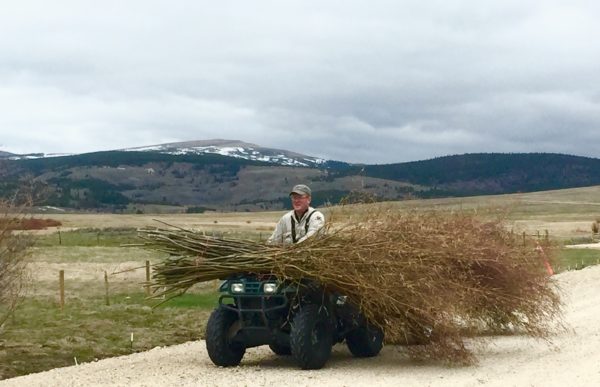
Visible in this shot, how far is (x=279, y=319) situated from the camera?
10867 millimetres

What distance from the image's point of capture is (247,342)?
1113 centimetres

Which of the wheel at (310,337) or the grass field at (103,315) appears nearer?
the wheel at (310,337)

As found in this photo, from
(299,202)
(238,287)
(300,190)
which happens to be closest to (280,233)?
(299,202)

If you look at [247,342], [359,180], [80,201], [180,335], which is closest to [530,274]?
[359,180]

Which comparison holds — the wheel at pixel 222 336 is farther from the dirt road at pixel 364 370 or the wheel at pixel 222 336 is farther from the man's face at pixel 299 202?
the man's face at pixel 299 202

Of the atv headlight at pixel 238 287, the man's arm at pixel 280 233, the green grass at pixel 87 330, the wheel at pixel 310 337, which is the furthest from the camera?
the green grass at pixel 87 330

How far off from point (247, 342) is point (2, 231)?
3.73m

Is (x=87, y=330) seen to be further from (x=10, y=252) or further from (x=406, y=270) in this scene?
(x=406, y=270)

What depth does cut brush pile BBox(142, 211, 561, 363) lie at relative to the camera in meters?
10.6

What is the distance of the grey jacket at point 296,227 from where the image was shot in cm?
1129

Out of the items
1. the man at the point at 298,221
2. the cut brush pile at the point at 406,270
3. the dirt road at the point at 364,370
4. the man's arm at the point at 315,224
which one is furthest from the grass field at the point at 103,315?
the dirt road at the point at 364,370

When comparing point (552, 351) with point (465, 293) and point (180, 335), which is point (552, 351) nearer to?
point (465, 293)

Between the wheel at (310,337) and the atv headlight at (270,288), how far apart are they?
440 millimetres

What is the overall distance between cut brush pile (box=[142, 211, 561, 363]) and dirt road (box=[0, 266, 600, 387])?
466 mm
